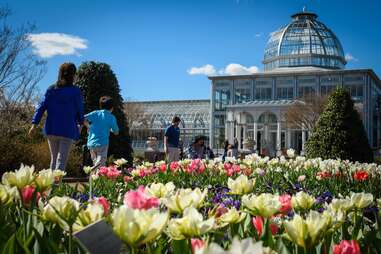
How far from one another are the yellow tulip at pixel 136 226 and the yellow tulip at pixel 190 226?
5.3 inches

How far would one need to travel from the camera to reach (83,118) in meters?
6.25

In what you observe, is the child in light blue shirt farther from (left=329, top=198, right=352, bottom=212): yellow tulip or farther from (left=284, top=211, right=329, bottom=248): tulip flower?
(left=284, top=211, right=329, bottom=248): tulip flower

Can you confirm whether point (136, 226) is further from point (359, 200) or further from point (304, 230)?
point (359, 200)

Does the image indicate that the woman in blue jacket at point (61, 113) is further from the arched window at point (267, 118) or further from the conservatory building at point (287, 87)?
the arched window at point (267, 118)

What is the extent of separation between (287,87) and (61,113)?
178 feet

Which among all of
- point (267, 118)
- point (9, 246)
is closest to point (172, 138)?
point (9, 246)

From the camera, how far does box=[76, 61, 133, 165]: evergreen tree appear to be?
42.9 ft

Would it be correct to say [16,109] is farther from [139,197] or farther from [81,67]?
[139,197]

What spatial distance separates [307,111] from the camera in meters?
40.7

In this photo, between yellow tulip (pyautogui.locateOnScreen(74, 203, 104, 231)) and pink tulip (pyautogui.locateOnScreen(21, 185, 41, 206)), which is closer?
yellow tulip (pyautogui.locateOnScreen(74, 203, 104, 231))

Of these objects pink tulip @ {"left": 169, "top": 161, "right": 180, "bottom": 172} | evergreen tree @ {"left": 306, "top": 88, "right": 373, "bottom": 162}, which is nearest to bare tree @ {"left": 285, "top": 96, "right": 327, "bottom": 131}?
evergreen tree @ {"left": 306, "top": 88, "right": 373, "bottom": 162}

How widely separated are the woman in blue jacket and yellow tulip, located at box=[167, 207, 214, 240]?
490 cm

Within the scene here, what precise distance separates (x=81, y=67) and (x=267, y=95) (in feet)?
157

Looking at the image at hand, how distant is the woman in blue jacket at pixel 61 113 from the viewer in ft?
19.4
